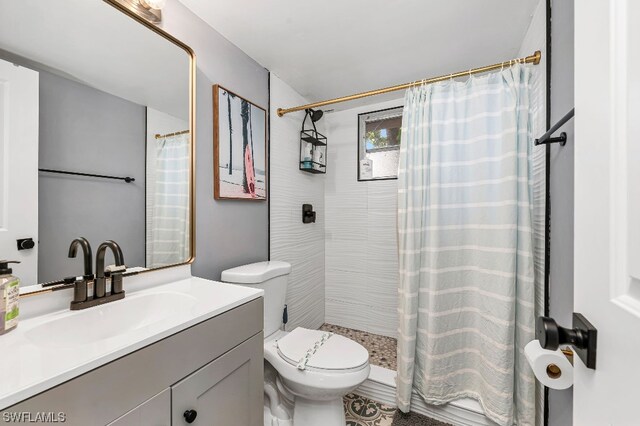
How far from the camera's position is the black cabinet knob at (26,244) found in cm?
83

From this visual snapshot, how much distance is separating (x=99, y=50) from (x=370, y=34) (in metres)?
1.29

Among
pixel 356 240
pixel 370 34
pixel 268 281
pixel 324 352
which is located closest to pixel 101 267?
pixel 268 281

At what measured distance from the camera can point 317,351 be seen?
4.43 feet

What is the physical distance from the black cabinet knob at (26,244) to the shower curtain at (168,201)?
1.17 feet

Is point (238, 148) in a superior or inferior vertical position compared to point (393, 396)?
superior

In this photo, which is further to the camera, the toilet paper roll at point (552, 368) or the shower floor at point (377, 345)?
the shower floor at point (377, 345)

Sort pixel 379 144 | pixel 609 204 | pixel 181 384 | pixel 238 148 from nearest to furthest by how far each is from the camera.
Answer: pixel 609 204, pixel 181 384, pixel 238 148, pixel 379 144

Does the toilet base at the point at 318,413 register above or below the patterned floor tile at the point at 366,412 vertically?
above

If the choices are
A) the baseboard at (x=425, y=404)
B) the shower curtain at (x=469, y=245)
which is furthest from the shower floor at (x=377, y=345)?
the shower curtain at (x=469, y=245)

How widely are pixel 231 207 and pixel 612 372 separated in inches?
60.7

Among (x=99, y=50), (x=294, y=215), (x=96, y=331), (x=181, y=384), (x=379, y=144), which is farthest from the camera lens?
(x=379, y=144)

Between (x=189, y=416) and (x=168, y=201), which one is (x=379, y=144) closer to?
(x=168, y=201)

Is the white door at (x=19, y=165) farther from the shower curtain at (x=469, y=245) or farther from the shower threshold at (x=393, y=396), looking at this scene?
the shower threshold at (x=393, y=396)

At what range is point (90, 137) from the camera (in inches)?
38.7
